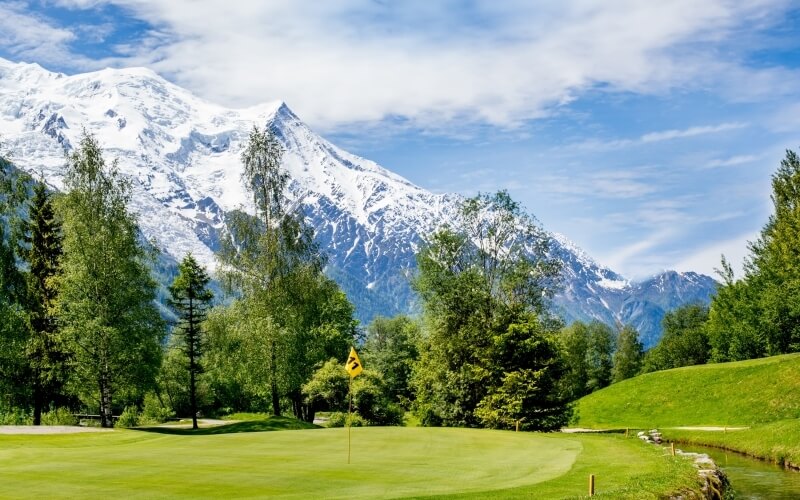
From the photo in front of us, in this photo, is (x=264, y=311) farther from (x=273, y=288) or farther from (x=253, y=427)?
(x=253, y=427)

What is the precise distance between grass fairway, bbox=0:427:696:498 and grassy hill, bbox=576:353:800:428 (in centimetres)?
2878

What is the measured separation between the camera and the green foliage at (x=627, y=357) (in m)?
156

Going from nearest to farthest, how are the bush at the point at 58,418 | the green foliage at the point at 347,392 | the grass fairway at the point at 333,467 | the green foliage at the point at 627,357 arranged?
the grass fairway at the point at 333,467
the bush at the point at 58,418
the green foliage at the point at 347,392
the green foliage at the point at 627,357

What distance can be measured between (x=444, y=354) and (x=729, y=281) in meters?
73.2

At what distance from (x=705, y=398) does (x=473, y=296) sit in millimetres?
27947

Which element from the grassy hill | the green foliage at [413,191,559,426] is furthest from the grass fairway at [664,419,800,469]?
the green foliage at [413,191,559,426]

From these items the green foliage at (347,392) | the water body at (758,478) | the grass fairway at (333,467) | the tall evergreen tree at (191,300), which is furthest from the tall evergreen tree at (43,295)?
the water body at (758,478)

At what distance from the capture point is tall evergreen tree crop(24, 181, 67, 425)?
63.1m

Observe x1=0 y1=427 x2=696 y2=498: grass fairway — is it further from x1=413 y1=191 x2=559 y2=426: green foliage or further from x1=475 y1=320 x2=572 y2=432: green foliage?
x1=413 y1=191 x2=559 y2=426: green foliage

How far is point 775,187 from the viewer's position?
313 feet

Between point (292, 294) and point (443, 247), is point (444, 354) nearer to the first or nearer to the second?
point (443, 247)

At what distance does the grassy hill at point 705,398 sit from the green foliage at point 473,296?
13401 millimetres

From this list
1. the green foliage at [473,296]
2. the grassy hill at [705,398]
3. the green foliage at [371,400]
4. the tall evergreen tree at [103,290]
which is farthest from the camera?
the green foliage at [371,400]

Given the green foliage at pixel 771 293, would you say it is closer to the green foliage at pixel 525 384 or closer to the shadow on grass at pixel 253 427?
the green foliage at pixel 525 384
